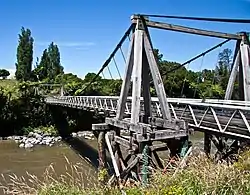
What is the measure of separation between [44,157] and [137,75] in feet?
33.5

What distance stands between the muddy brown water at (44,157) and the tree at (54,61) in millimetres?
18609

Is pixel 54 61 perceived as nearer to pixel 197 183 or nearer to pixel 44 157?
Answer: pixel 44 157

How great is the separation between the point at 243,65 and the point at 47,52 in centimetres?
3338

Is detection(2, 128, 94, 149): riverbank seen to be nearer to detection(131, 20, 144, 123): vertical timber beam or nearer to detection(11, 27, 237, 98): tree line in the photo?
detection(11, 27, 237, 98): tree line

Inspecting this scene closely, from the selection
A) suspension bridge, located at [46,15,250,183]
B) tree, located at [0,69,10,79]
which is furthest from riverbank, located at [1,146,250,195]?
tree, located at [0,69,10,79]

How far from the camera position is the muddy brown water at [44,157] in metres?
12.5

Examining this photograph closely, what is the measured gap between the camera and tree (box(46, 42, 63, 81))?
37.6 m

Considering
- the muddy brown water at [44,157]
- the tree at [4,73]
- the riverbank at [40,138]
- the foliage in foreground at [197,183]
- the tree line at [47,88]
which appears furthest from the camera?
the tree at [4,73]

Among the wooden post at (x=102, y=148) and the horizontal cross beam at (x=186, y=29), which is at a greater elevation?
the horizontal cross beam at (x=186, y=29)

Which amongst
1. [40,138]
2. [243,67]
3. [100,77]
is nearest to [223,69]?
[100,77]

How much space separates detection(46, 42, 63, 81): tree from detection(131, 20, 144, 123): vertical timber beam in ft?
104

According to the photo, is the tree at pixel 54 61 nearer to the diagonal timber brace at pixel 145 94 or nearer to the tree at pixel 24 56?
the tree at pixel 24 56

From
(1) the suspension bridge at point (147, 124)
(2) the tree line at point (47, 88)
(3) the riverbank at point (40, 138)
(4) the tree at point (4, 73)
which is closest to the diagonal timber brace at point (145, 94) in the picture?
(1) the suspension bridge at point (147, 124)

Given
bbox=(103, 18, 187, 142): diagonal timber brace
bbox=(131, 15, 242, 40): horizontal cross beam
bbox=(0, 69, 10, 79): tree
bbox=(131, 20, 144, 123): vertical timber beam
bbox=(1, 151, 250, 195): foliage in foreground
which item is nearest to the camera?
bbox=(1, 151, 250, 195): foliage in foreground
